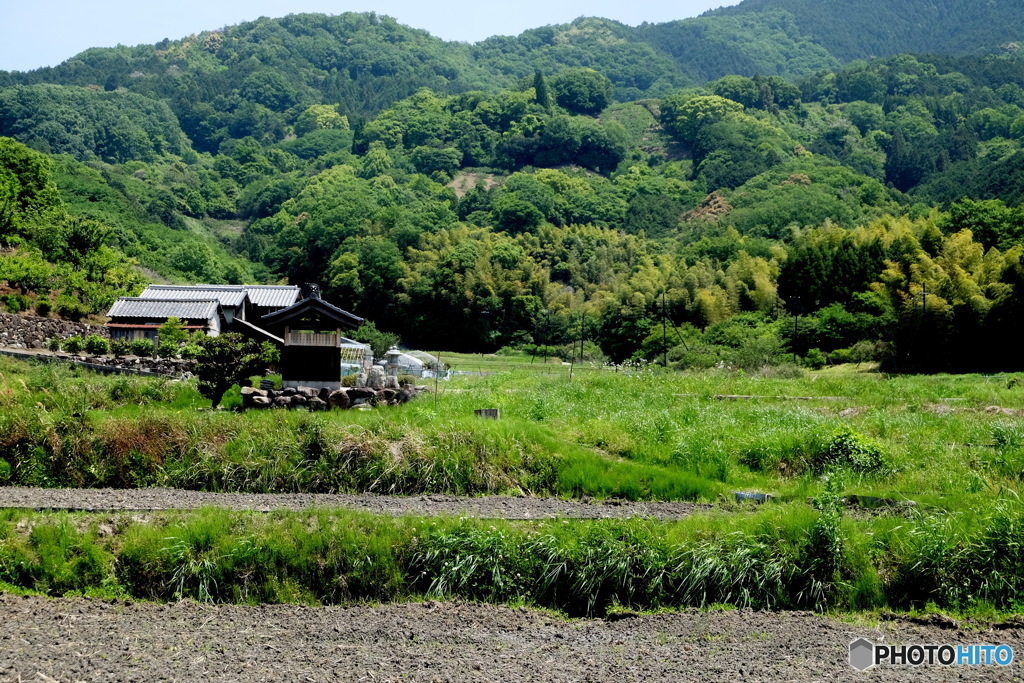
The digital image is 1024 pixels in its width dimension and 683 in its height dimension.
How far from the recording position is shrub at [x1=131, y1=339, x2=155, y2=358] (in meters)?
28.7

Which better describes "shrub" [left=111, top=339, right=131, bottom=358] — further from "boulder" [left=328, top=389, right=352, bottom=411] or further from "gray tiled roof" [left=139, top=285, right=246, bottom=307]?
"boulder" [left=328, top=389, right=352, bottom=411]

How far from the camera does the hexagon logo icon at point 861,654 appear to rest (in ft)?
27.5

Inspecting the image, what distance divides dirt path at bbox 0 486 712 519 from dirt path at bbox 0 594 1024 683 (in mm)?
2003

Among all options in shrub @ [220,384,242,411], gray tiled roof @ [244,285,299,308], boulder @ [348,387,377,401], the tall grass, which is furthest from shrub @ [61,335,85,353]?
the tall grass

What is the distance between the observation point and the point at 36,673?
807 centimetres

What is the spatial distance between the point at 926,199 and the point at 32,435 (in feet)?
276

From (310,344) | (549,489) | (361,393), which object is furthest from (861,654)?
(310,344)

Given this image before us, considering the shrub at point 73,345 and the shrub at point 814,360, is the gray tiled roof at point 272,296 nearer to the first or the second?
the shrub at point 73,345

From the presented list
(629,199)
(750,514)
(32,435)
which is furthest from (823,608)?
(629,199)

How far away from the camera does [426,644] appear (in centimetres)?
888

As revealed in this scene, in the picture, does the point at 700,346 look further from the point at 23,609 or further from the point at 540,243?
the point at 540,243

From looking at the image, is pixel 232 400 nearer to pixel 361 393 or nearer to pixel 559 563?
pixel 361 393

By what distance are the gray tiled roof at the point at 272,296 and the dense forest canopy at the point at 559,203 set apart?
4806mm

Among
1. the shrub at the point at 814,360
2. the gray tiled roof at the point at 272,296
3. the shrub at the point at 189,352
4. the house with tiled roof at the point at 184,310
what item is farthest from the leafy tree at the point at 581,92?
the shrub at the point at 189,352
